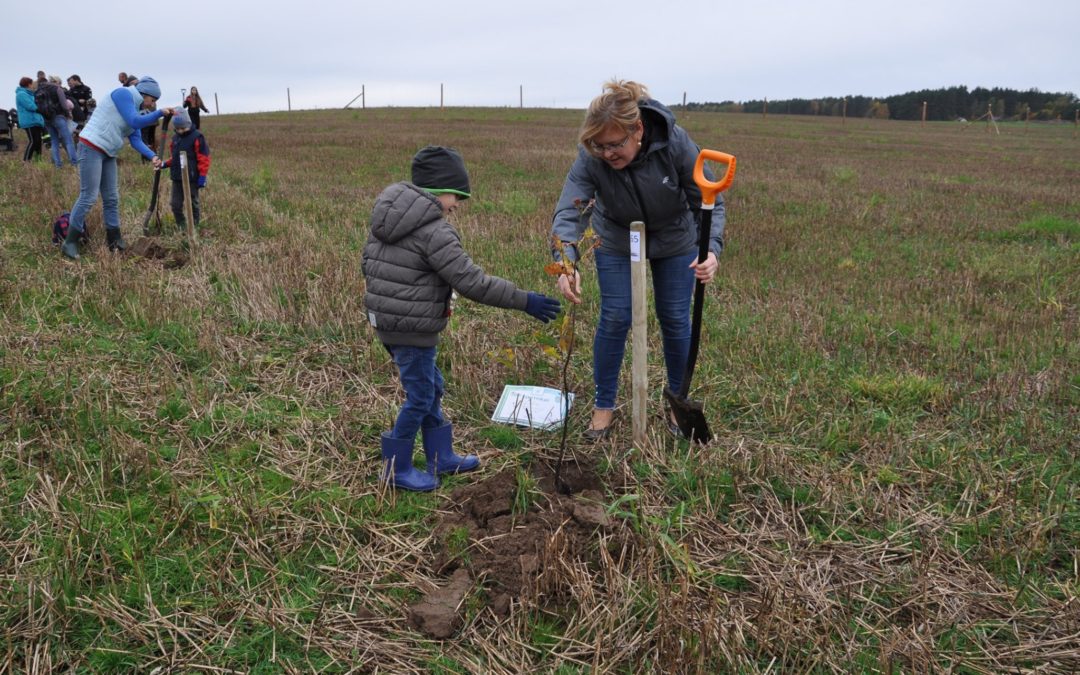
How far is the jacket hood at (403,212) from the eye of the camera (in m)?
2.88

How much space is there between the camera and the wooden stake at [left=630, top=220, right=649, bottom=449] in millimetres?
3199

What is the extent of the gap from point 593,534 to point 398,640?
0.85 metres

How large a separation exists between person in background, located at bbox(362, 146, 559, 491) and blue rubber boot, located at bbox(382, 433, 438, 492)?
0.66ft

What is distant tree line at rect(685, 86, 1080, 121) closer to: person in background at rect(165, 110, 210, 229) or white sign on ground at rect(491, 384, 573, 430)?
person in background at rect(165, 110, 210, 229)

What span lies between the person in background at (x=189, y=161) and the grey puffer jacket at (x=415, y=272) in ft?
18.5

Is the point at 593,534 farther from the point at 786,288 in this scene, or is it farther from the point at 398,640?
the point at 786,288

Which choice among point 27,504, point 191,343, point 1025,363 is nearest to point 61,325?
point 191,343

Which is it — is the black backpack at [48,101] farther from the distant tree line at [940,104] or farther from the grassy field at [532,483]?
the distant tree line at [940,104]

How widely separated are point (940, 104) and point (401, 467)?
223 ft

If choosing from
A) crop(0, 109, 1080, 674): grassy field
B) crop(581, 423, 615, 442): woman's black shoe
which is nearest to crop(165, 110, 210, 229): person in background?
crop(0, 109, 1080, 674): grassy field

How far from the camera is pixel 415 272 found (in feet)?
9.78

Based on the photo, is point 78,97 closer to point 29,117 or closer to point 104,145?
point 29,117

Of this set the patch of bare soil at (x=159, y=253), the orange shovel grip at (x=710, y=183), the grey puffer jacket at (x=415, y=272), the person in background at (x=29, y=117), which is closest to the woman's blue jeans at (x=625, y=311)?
the orange shovel grip at (x=710, y=183)

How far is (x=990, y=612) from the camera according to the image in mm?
2594
